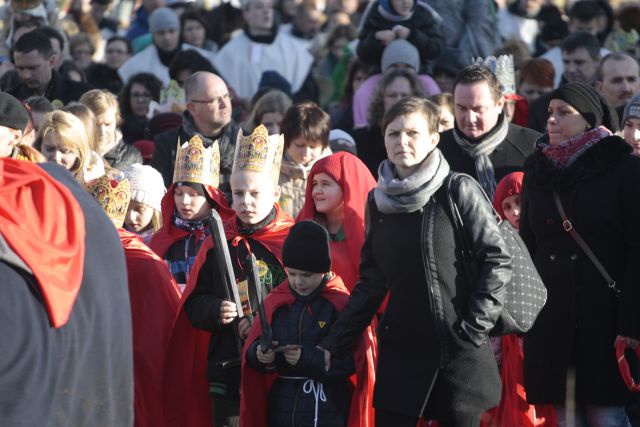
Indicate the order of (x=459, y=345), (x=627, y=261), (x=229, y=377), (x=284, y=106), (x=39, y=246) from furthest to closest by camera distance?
(x=284, y=106) < (x=229, y=377) < (x=627, y=261) < (x=459, y=345) < (x=39, y=246)

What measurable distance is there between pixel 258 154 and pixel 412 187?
4.78ft

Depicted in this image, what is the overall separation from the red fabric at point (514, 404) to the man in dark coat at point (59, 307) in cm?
323

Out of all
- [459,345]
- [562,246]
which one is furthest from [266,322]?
[562,246]

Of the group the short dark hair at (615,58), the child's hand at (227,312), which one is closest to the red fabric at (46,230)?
the child's hand at (227,312)

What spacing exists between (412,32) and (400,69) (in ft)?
3.83

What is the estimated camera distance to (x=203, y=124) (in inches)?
362

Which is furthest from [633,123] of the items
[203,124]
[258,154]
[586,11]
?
[586,11]

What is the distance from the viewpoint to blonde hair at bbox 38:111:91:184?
A: 25.5 feet

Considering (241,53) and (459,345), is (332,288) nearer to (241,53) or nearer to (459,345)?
(459,345)

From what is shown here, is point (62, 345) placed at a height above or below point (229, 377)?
above

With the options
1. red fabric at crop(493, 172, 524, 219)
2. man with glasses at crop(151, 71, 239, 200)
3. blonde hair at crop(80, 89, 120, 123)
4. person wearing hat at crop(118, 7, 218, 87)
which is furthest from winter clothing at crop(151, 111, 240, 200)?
person wearing hat at crop(118, 7, 218, 87)

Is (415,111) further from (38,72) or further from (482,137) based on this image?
(38,72)

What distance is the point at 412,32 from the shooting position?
10.9 meters

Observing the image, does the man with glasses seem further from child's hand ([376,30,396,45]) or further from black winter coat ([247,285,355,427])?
black winter coat ([247,285,355,427])
